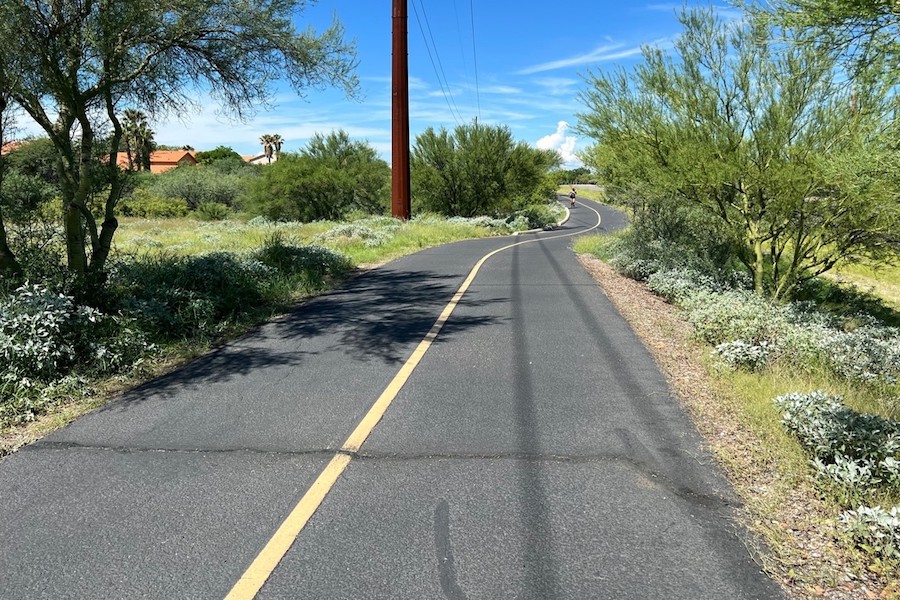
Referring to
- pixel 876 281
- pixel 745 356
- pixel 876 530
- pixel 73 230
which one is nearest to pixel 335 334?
pixel 73 230

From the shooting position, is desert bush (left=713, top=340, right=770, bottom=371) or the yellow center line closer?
the yellow center line

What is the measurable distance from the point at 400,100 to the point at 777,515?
26944 millimetres

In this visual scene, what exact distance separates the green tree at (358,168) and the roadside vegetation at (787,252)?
995 inches

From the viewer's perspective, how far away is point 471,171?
40750 millimetres

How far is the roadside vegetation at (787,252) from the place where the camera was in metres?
3.33

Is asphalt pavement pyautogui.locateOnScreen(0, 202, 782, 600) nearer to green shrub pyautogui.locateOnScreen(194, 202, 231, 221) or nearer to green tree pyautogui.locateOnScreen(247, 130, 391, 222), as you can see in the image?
green tree pyautogui.locateOnScreen(247, 130, 391, 222)

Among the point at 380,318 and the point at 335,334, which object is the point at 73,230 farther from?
the point at 380,318

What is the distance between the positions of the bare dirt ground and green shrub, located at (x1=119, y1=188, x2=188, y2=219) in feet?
155

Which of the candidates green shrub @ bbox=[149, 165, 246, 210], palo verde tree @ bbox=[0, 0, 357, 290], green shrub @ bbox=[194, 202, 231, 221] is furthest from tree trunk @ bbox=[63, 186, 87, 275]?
green shrub @ bbox=[149, 165, 246, 210]

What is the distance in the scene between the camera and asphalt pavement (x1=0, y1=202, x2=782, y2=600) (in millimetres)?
2812

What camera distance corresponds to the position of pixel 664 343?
7340 mm

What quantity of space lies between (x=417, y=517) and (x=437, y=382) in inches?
96.3

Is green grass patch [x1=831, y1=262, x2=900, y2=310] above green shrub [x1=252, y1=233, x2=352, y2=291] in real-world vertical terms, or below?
below

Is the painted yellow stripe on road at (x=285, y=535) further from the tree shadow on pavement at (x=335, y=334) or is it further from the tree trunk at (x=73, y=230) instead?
the tree trunk at (x=73, y=230)
